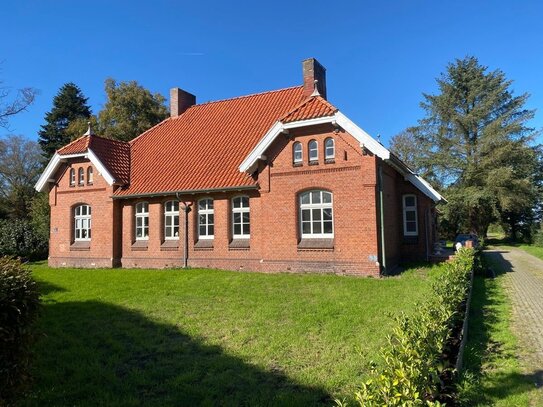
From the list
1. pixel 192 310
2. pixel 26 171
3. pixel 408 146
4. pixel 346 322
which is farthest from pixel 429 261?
pixel 26 171

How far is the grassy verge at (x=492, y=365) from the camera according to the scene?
17.8 ft

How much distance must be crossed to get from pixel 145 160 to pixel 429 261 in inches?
606

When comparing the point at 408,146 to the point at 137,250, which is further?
the point at 408,146

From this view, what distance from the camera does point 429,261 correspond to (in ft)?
61.4

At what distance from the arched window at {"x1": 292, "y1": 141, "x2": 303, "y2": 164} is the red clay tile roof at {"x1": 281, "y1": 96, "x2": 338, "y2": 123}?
1.07 meters

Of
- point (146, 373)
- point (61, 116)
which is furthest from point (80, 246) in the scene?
point (61, 116)

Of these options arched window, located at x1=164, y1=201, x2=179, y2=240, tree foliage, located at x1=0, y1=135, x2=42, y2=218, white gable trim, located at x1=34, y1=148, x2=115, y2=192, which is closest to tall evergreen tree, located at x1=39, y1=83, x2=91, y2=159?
tree foliage, located at x1=0, y1=135, x2=42, y2=218

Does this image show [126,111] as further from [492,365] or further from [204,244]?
[492,365]

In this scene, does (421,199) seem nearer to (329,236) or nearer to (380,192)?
(380,192)

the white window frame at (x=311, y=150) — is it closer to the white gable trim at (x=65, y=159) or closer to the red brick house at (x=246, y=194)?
the red brick house at (x=246, y=194)

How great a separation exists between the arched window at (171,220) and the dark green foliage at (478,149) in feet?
92.6

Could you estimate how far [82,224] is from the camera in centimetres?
2202

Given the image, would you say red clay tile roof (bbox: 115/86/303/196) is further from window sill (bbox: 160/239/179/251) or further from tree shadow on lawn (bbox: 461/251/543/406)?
tree shadow on lawn (bbox: 461/251/543/406)

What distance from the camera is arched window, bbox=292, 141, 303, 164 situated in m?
16.5
